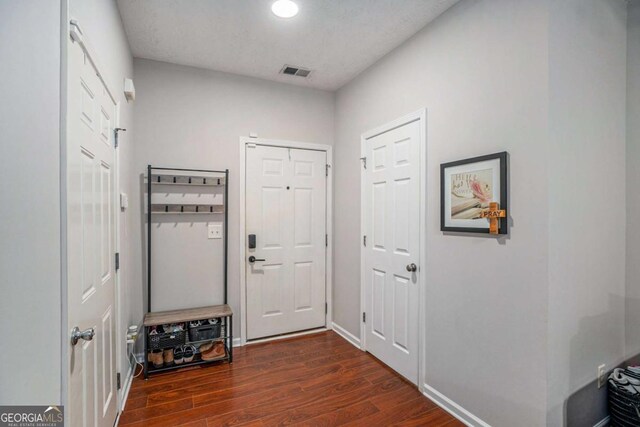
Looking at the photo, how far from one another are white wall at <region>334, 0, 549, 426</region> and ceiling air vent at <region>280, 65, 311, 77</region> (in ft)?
3.05

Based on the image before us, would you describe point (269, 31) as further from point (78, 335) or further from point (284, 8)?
point (78, 335)

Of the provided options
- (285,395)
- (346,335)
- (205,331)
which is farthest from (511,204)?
(205,331)

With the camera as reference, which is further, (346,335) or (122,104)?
(346,335)

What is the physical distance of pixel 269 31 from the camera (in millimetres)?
2447

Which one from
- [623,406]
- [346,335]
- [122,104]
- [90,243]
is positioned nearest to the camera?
[90,243]

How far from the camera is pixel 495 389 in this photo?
6.11 feet

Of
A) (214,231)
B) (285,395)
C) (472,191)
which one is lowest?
(285,395)

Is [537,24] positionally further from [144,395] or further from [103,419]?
[144,395]

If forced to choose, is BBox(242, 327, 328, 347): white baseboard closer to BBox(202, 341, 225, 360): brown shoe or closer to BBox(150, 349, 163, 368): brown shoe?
BBox(202, 341, 225, 360): brown shoe

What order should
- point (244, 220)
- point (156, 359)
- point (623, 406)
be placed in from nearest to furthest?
1. point (623, 406)
2. point (156, 359)
3. point (244, 220)

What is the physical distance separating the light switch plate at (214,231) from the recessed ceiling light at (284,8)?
1.94m

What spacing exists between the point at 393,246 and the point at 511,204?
1.12 metres

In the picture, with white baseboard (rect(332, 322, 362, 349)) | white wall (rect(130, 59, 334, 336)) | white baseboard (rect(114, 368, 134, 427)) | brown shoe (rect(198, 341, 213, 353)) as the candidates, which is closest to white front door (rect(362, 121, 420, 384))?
white baseboard (rect(332, 322, 362, 349))

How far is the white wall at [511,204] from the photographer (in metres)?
1.66
